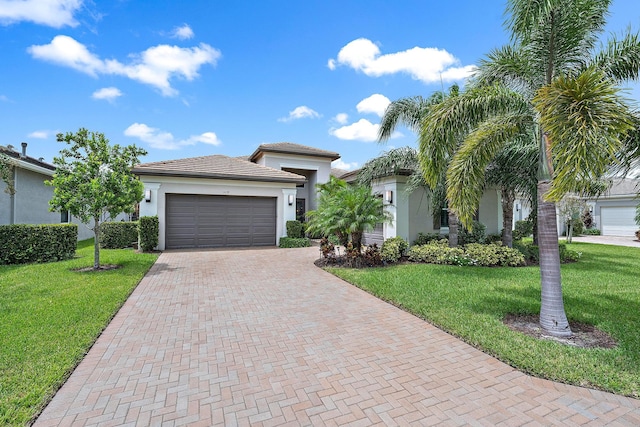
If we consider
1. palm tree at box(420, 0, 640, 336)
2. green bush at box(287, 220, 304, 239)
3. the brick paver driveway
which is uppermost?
palm tree at box(420, 0, 640, 336)

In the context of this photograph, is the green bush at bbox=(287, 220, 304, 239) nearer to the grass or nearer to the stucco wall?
the stucco wall

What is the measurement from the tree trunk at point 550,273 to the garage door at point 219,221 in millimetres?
12769

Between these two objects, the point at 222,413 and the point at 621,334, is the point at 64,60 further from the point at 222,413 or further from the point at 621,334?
the point at 621,334

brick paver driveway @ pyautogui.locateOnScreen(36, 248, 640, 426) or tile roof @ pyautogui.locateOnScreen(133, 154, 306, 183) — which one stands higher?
tile roof @ pyautogui.locateOnScreen(133, 154, 306, 183)

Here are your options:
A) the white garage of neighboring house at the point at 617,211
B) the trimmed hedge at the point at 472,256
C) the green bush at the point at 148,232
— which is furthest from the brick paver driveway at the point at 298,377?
the white garage of neighboring house at the point at 617,211

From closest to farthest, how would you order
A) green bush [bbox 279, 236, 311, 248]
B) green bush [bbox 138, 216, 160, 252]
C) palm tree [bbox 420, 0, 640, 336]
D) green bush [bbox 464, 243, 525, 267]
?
palm tree [bbox 420, 0, 640, 336], green bush [bbox 464, 243, 525, 267], green bush [bbox 138, 216, 160, 252], green bush [bbox 279, 236, 311, 248]

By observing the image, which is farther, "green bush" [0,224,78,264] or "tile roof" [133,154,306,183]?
"tile roof" [133,154,306,183]

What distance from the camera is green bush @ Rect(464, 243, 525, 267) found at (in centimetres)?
1055

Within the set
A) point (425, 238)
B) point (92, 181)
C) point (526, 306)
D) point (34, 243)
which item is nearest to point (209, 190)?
point (92, 181)

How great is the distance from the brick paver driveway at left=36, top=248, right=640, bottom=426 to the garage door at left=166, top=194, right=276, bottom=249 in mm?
8915

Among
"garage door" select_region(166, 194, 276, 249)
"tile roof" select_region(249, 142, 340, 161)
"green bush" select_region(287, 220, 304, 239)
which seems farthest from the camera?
"tile roof" select_region(249, 142, 340, 161)

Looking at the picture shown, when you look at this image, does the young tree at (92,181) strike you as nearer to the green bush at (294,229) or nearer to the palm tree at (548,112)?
the green bush at (294,229)

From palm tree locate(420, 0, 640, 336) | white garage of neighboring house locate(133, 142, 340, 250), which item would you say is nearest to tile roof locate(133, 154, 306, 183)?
white garage of neighboring house locate(133, 142, 340, 250)

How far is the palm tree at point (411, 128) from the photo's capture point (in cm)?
Result: 1118
